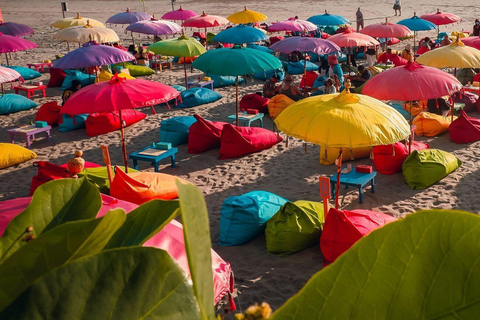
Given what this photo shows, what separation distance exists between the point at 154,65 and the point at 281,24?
15.1ft

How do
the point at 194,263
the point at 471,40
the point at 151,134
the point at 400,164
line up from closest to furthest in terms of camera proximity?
1. the point at 194,263
2. the point at 400,164
3. the point at 151,134
4. the point at 471,40

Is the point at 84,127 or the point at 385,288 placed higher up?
the point at 385,288

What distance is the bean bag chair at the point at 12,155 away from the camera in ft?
30.6

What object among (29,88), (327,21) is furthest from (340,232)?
(327,21)

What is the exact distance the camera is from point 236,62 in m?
9.12

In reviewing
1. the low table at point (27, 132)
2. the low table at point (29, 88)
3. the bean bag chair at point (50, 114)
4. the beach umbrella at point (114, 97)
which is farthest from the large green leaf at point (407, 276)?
the low table at point (29, 88)

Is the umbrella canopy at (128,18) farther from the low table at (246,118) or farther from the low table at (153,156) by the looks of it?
the low table at (153,156)

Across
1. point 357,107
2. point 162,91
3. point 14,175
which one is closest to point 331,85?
point 162,91

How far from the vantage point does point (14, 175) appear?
905cm

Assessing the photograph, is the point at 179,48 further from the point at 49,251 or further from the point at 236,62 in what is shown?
the point at 49,251

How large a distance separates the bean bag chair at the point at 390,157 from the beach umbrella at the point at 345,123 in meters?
2.47

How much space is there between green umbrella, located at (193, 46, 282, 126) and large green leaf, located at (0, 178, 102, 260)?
27.4 feet

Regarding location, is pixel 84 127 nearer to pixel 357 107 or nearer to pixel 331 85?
pixel 331 85

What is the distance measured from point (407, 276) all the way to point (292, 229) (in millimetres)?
5489
